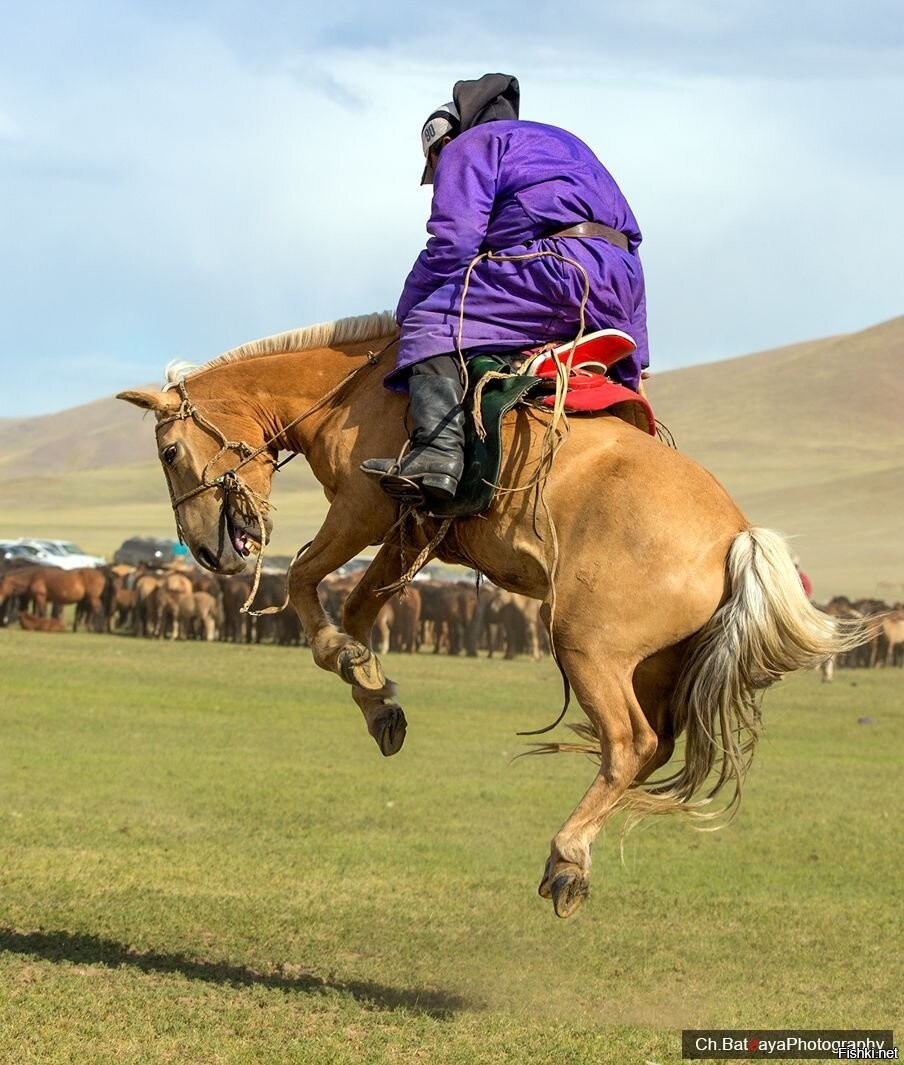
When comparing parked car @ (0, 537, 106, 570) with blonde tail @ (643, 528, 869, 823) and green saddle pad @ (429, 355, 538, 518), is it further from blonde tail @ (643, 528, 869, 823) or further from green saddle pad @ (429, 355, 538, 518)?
blonde tail @ (643, 528, 869, 823)

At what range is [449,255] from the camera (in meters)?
6.25

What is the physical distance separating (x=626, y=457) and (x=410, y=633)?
34650 millimetres

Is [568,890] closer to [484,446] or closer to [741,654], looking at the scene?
[741,654]

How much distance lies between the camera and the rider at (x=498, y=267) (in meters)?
6.15

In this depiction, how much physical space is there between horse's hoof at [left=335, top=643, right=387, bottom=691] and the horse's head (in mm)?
764

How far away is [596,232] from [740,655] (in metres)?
1.86

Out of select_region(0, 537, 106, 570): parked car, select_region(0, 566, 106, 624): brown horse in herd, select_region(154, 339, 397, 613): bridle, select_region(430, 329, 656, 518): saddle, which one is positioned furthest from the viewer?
select_region(0, 537, 106, 570): parked car

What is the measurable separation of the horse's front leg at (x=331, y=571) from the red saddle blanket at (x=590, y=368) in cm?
90

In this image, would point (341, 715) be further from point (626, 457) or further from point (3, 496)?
point (3, 496)

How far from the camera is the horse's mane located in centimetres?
698

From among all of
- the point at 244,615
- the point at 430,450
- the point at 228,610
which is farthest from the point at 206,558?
the point at 228,610

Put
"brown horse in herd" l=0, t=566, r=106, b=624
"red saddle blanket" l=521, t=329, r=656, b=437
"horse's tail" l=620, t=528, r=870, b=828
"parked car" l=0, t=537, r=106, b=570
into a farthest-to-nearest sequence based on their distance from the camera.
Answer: "parked car" l=0, t=537, r=106, b=570 → "brown horse in herd" l=0, t=566, r=106, b=624 → "red saddle blanket" l=521, t=329, r=656, b=437 → "horse's tail" l=620, t=528, r=870, b=828

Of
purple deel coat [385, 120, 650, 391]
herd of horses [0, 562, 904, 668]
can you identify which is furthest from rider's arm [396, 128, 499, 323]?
herd of horses [0, 562, 904, 668]

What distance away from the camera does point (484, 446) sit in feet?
20.2
